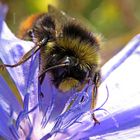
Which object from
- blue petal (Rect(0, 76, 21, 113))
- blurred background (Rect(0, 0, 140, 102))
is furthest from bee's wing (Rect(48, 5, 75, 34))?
blurred background (Rect(0, 0, 140, 102))

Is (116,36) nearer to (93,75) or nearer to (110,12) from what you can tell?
(110,12)

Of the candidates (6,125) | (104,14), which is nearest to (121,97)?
(6,125)

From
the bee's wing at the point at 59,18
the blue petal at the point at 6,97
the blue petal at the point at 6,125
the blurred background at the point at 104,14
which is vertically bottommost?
the blue petal at the point at 6,125

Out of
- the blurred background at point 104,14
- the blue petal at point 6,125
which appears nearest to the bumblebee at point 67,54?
the blue petal at point 6,125

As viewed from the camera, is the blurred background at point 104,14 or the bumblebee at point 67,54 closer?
the bumblebee at point 67,54

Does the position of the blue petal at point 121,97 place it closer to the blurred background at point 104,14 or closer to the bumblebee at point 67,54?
the bumblebee at point 67,54

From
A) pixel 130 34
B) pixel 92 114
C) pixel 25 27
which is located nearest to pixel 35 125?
pixel 92 114

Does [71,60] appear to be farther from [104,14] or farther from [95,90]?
[104,14]
